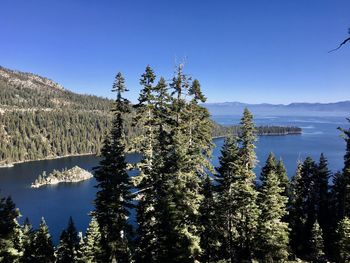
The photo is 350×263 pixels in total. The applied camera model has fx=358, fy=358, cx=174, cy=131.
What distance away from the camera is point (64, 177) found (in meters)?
178

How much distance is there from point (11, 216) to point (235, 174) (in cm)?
1926

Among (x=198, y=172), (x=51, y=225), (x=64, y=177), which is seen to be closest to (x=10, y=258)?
(x=198, y=172)

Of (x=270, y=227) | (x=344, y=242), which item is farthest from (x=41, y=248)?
(x=344, y=242)

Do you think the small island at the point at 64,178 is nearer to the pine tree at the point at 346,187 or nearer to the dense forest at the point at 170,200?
the dense forest at the point at 170,200

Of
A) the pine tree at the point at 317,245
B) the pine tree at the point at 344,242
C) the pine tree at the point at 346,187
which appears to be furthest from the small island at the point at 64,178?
the pine tree at the point at 344,242

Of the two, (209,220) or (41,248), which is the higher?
(209,220)

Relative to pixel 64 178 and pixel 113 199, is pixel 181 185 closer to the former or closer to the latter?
pixel 113 199

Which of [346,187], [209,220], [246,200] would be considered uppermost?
[246,200]

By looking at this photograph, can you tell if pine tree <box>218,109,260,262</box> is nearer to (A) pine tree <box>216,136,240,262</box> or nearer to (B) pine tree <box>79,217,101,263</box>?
(A) pine tree <box>216,136,240,262</box>

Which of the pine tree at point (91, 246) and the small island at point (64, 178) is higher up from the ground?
the pine tree at point (91, 246)

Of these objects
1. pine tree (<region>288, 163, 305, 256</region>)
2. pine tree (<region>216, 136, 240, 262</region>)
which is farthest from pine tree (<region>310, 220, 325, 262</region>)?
pine tree (<region>216, 136, 240, 262</region>)

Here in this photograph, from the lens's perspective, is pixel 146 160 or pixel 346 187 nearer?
pixel 146 160

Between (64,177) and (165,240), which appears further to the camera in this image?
(64,177)

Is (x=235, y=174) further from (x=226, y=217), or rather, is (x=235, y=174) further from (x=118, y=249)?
(x=118, y=249)
